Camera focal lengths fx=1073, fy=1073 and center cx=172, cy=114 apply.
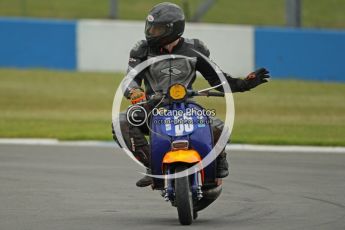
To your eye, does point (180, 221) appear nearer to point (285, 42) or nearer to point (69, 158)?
point (69, 158)

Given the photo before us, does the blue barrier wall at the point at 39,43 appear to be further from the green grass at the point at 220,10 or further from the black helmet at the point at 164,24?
the black helmet at the point at 164,24

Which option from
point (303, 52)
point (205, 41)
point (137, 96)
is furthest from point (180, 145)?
point (205, 41)

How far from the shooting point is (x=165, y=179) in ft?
26.1

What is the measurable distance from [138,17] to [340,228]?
79.3ft

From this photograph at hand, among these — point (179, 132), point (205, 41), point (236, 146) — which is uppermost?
point (179, 132)

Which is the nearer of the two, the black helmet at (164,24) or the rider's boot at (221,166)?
the black helmet at (164,24)

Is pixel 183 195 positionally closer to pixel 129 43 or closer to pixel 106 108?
pixel 106 108

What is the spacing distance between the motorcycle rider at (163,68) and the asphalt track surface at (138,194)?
1.74 ft

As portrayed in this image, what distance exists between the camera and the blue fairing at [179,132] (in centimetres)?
789

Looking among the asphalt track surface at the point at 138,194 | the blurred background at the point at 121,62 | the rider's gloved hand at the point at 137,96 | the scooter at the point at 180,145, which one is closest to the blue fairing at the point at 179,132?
the scooter at the point at 180,145

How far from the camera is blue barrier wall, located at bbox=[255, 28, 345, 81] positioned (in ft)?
76.8

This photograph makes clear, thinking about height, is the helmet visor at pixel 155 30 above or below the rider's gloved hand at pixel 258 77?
above
